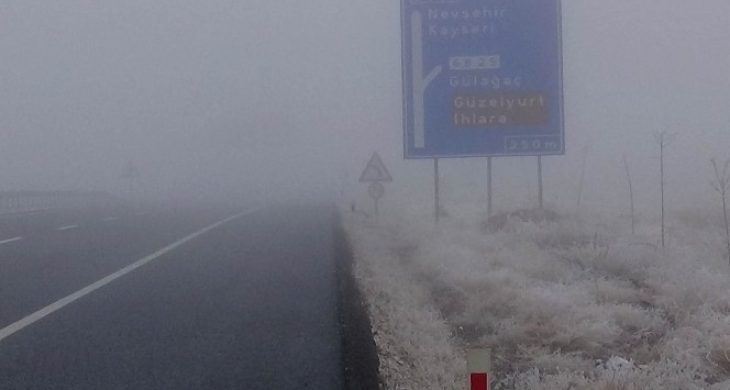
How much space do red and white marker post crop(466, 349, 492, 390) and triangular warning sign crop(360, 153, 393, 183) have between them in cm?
2411

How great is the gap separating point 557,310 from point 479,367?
19.8ft

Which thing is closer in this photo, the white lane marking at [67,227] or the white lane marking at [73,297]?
the white lane marking at [73,297]

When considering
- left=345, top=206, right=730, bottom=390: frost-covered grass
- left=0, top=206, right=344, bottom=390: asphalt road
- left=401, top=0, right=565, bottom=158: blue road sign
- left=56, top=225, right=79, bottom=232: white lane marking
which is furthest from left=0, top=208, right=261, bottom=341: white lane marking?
left=56, top=225, right=79, bottom=232: white lane marking

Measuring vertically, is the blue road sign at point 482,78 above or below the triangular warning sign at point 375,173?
above

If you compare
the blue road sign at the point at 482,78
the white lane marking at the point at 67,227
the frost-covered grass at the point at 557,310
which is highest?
the blue road sign at the point at 482,78

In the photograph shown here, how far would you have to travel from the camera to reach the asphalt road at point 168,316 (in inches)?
344

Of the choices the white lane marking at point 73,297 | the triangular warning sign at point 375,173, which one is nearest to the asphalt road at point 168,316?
the white lane marking at point 73,297

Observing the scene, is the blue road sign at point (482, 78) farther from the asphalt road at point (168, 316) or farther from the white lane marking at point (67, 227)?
A: the white lane marking at point (67, 227)

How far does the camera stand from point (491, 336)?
439 inches

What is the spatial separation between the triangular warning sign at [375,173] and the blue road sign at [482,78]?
8093 mm

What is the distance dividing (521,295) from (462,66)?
9.46 m

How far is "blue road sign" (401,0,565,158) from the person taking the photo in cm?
2144

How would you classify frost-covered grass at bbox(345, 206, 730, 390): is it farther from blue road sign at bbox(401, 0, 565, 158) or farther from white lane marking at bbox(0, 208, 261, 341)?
white lane marking at bbox(0, 208, 261, 341)

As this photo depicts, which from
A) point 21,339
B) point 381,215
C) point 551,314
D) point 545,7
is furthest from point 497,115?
point 381,215
